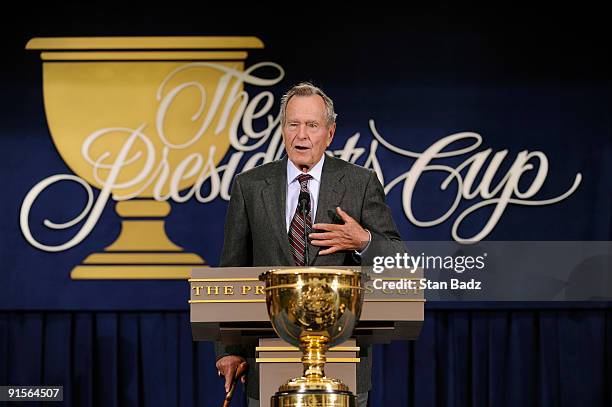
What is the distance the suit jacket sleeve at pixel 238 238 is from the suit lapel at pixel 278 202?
0.09 m

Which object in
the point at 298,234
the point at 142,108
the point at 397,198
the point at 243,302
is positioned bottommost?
the point at 243,302

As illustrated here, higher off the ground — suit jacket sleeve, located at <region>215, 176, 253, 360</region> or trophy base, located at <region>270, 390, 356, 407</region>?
suit jacket sleeve, located at <region>215, 176, 253, 360</region>

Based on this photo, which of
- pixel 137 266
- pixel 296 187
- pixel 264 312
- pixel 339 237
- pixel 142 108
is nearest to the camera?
pixel 264 312

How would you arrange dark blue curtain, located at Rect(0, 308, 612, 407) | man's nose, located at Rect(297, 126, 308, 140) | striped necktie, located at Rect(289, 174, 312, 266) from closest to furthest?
striped necktie, located at Rect(289, 174, 312, 266), man's nose, located at Rect(297, 126, 308, 140), dark blue curtain, located at Rect(0, 308, 612, 407)

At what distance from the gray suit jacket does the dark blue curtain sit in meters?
2.41

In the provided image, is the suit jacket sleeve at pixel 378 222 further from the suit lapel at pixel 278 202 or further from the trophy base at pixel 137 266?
the trophy base at pixel 137 266

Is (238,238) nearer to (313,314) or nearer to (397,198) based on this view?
(313,314)

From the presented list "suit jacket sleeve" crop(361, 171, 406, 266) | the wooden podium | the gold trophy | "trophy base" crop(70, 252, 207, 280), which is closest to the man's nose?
"suit jacket sleeve" crop(361, 171, 406, 266)

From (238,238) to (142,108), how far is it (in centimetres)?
260

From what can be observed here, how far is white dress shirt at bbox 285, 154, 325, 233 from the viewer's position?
121 inches

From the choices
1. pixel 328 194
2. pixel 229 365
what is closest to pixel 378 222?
pixel 328 194

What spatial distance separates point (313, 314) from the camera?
7.42ft

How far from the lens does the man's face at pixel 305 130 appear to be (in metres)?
3.14

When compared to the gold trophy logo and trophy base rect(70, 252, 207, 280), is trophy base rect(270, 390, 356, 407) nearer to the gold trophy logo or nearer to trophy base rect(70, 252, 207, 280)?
trophy base rect(70, 252, 207, 280)
